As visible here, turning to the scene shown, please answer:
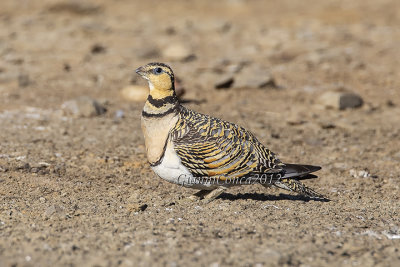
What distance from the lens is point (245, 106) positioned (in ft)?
36.0

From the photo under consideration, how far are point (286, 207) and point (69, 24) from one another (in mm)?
11885

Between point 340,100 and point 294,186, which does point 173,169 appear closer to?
point 294,186

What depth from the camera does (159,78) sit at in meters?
6.20

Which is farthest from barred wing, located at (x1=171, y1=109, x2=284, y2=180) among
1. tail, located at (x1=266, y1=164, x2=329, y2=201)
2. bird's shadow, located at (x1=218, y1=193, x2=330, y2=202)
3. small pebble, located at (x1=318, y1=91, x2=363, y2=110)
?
small pebble, located at (x1=318, y1=91, x2=363, y2=110)

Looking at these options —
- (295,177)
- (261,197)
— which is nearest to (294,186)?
(295,177)

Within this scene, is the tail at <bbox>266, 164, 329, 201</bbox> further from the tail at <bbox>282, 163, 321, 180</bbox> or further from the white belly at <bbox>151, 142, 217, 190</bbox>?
the white belly at <bbox>151, 142, 217, 190</bbox>

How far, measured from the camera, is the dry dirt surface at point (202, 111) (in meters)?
5.02

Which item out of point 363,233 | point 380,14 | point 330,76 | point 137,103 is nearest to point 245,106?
point 137,103

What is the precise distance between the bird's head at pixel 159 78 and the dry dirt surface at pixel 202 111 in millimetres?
1169

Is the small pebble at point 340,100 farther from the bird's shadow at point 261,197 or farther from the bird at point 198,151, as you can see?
the bird at point 198,151

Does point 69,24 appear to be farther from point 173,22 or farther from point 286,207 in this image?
point 286,207

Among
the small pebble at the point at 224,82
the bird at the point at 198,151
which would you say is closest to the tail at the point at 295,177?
the bird at the point at 198,151

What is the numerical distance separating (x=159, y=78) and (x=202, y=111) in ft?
14.2

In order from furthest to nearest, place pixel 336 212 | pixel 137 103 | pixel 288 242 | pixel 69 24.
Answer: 1. pixel 69 24
2. pixel 137 103
3. pixel 336 212
4. pixel 288 242
